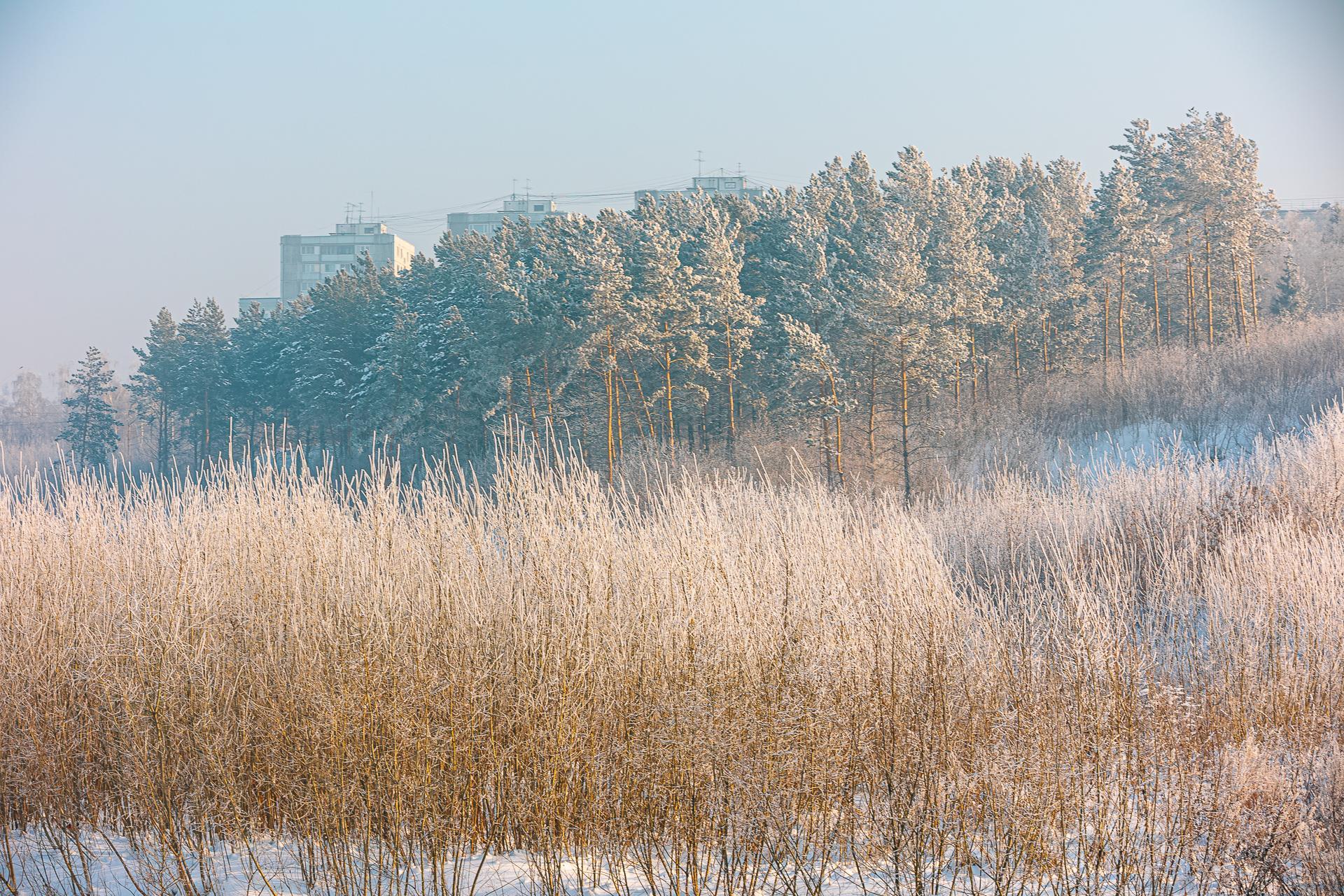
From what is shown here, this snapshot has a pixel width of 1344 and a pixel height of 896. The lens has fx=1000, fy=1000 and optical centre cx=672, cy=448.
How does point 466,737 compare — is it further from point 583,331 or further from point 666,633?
point 583,331

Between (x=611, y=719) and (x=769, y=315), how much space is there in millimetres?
30026

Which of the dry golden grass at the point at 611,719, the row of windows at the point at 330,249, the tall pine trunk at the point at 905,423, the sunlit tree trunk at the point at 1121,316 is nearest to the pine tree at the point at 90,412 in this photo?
the tall pine trunk at the point at 905,423

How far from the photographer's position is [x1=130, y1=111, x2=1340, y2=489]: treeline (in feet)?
98.6

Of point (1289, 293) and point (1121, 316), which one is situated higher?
point (1289, 293)

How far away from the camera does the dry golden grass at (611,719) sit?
526 cm

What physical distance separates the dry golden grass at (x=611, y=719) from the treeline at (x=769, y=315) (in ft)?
58.2

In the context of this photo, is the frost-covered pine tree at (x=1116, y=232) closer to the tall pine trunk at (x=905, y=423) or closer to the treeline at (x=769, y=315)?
the treeline at (x=769, y=315)

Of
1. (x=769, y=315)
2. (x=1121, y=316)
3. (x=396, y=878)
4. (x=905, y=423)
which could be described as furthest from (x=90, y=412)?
(x=396, y=878)

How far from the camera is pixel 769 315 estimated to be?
114 ft

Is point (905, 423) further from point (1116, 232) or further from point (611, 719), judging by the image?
point (611, 719)

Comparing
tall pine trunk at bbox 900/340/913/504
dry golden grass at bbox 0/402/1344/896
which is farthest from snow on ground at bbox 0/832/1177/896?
tall pine trunk at bbox 900/340/913/504

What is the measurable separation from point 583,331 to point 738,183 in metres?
69.9

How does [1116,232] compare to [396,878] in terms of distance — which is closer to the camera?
[396,878]

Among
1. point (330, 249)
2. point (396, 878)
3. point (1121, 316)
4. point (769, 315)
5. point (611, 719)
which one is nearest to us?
point (396, 878)
